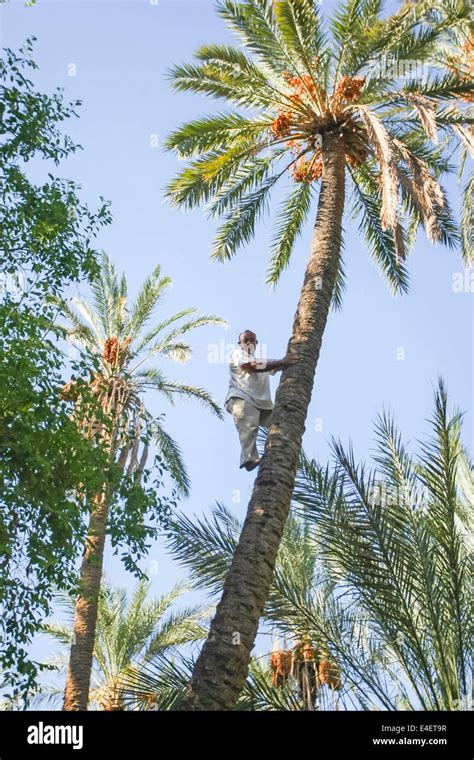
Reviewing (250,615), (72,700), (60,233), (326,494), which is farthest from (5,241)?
(72,700)

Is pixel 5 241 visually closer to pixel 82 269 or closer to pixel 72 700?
pixel 82 269

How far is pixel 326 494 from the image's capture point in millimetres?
9000

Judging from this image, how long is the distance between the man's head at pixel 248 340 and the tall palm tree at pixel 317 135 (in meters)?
0.43

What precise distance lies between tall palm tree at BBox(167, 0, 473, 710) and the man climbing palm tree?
0.33 m

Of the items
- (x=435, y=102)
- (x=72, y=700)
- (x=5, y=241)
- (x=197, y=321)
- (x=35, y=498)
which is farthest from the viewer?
(x=197, y=321)

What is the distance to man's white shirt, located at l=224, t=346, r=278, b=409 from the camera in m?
9.36

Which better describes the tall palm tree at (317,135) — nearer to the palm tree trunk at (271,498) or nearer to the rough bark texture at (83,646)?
the palm tree trunk at (271,498)

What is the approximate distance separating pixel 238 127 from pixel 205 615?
1271 centimetres
